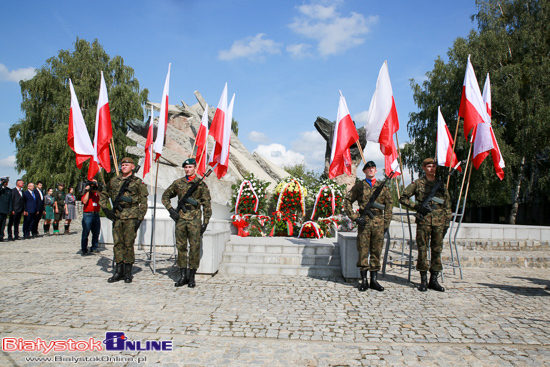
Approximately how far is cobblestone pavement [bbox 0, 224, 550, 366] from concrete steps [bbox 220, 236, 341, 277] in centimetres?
31

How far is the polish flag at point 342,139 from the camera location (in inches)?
256

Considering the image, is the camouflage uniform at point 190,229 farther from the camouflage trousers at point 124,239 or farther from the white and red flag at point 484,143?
the white and red flag at point 484,143

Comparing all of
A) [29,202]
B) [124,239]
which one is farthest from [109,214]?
[29,202]

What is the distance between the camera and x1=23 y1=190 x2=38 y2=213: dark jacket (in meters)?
11.6

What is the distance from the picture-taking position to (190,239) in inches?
230

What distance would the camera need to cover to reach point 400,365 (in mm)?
3002

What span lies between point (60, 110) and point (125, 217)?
80.0ft

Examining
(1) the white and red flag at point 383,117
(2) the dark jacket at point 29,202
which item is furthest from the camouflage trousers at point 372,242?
(2) the dark jacket at point 29,202

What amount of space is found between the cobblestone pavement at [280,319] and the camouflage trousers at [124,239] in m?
0.46

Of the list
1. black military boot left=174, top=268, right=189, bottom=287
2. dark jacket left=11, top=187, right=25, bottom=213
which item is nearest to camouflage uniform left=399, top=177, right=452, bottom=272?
black military boot left=174, top=268, right=189, bottom=287

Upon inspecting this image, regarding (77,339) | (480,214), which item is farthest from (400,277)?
(480,214)

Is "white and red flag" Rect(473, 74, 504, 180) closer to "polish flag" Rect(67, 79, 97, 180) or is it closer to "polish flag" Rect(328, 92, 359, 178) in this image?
"polish flag" Rect(328, 92, 359, 178)

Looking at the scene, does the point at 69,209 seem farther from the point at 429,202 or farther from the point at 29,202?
the point at 429,202

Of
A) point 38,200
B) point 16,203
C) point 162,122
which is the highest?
point 162,122
